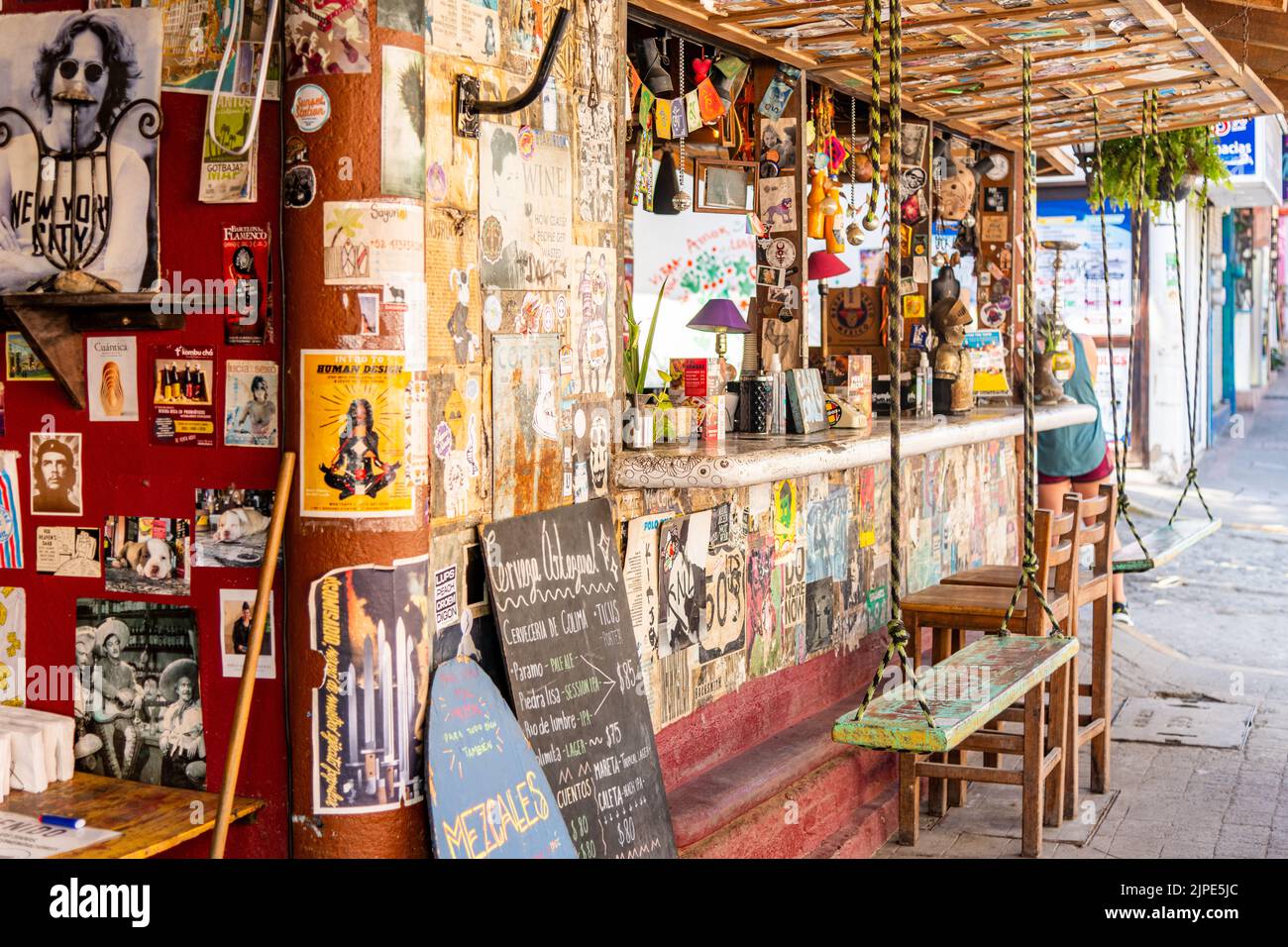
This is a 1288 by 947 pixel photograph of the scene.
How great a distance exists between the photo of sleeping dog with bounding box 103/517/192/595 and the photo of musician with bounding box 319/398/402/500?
1.44 feet

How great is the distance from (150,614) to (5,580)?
1.56 feet

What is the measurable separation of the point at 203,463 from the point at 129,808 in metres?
0.81

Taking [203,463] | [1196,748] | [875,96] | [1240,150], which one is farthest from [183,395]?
[1240,150]

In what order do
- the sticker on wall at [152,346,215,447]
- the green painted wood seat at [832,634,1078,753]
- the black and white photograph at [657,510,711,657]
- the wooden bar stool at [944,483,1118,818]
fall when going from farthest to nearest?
the wooden bar stool at [944,483,1118,818] → the black and white photograph at [657,510,711,657] → the green painted wood seat at [832,634,1078,753] → the sticker on wall at [152,346,215,447]

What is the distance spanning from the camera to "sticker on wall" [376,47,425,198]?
10.4 feet

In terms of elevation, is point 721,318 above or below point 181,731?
above

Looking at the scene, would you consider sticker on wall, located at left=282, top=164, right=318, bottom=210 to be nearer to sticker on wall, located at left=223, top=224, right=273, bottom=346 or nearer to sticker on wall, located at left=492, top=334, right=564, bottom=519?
sticker on wall, located at left=223, top=224, right=273, bottom=346

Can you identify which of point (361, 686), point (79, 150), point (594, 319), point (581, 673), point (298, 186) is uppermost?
point (79, 150)

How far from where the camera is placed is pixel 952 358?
717 centimetres

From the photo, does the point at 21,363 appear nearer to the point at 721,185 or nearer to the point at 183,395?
the point at 183,395

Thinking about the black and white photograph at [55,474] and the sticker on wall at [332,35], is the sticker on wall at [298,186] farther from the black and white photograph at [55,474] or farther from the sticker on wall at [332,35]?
the black and white photograph at [55,474]

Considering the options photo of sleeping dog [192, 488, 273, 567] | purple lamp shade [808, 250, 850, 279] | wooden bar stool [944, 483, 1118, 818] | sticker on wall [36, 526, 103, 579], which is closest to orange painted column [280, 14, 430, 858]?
photo of sleeping dog [192, 488, 273, 567]

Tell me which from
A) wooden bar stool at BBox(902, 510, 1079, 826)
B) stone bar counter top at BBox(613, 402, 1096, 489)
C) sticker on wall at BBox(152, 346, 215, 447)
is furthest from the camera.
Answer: wooden bar stool at BBox(902, 510, 1079, 826)

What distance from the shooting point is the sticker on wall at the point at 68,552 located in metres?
3.49
